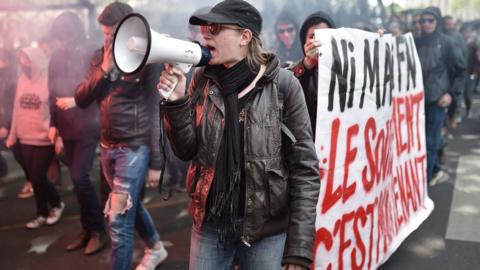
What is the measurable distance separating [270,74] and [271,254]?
2.18 ft

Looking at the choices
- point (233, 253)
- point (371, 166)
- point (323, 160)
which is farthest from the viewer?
point (371, 166)

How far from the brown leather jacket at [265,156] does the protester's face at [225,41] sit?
0.10 meters

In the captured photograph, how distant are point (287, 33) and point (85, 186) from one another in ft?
10.8

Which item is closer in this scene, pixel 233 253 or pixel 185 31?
pixel 233 253

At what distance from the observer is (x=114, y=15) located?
130 inches

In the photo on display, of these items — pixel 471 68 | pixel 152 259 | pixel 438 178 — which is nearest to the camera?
pixel 152 259

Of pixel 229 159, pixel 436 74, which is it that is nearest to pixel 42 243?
pixel 229 159

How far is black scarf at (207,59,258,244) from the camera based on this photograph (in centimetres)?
196

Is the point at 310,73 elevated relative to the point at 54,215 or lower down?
elevated

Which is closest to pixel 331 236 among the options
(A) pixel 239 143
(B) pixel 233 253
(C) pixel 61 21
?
(B) pixel 233 253

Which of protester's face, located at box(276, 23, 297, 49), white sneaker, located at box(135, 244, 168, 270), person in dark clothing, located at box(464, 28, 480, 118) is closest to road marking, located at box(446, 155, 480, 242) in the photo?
white sneaker, located at box(135, 244, 168, 270)

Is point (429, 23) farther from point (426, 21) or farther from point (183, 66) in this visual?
point (183, 66)

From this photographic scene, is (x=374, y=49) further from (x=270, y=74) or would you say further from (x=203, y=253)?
(x=203, y=253)

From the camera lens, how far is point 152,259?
3.59m
